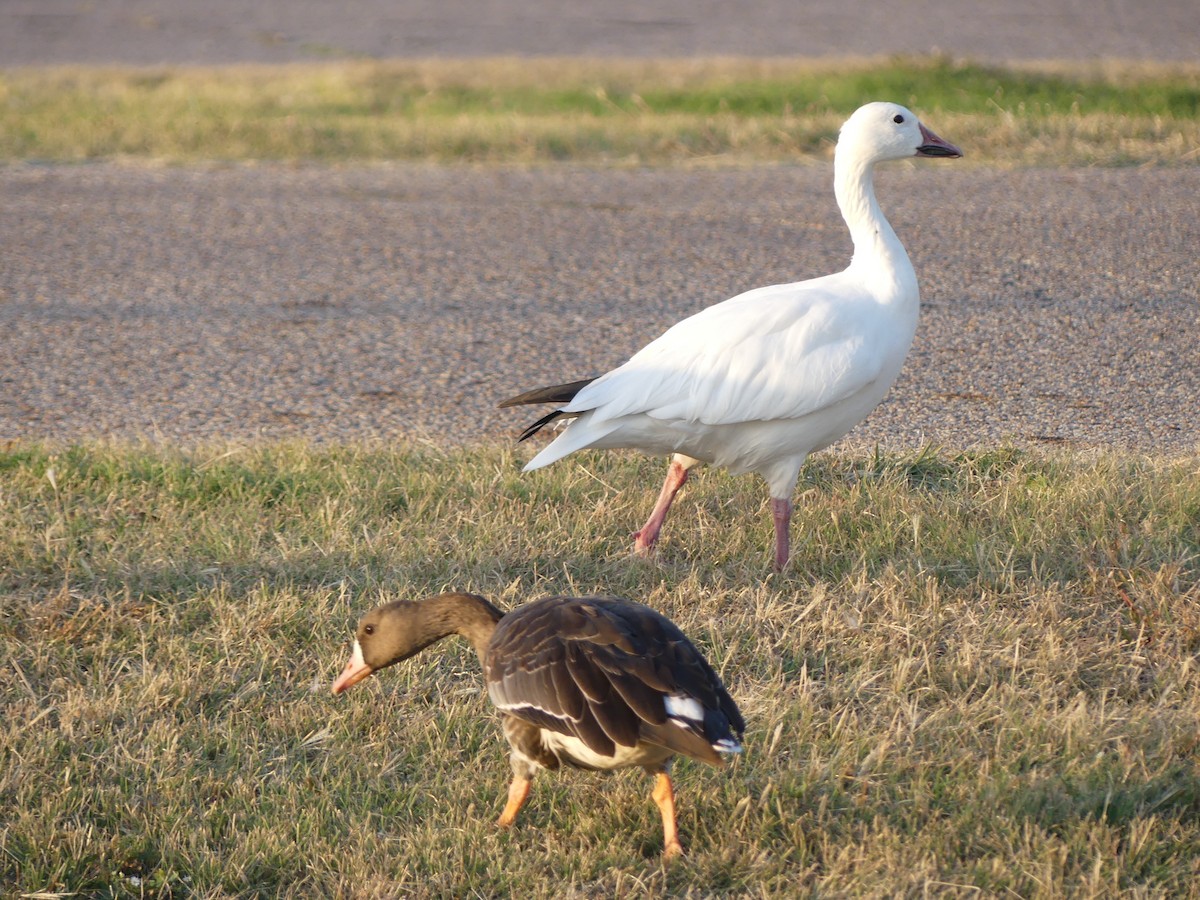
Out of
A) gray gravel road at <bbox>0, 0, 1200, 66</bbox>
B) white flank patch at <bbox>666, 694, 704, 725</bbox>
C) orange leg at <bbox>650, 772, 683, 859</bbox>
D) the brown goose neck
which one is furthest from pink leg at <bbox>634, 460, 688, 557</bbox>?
gray gravel road at <bbox>0, 0, 1200, 66</bbox>

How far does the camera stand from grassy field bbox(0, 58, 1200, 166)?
1085cm

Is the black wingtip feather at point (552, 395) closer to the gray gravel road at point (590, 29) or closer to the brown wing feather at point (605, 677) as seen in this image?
the brown wing feather at point (605, 677)

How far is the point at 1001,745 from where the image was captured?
146 inches

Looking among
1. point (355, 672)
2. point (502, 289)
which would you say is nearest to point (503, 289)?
point (502, 289)

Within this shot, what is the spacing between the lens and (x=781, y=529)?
4867mm

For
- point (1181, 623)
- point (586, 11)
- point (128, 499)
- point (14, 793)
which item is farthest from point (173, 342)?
point (586, 11)

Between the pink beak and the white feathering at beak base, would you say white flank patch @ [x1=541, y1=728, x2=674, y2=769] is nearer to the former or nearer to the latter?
the white feathering at beak base

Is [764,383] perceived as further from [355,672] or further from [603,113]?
[603,113]

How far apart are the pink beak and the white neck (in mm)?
301

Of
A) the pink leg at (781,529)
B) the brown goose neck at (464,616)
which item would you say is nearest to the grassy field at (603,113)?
the pink leg at (781,529)

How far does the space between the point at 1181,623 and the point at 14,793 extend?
11.1 feet

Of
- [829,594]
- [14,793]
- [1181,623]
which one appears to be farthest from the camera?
[829,594]

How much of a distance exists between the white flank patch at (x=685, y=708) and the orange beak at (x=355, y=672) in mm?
961

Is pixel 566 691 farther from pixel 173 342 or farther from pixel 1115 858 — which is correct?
pixel 173 342
